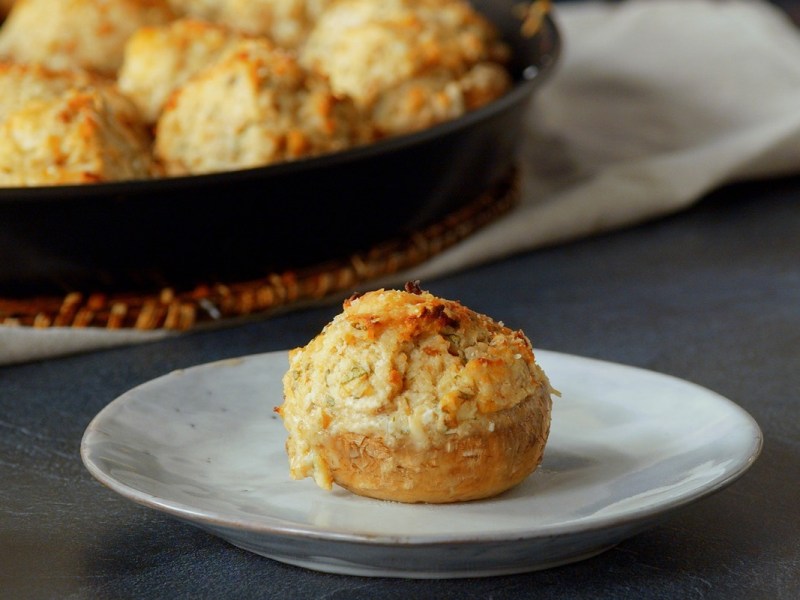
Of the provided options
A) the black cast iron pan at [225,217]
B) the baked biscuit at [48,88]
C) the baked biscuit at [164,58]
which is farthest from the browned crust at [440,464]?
the baked biscuit at [164,58]

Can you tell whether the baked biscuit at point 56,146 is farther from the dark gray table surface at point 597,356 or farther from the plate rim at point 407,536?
the plate rim at point 407,536

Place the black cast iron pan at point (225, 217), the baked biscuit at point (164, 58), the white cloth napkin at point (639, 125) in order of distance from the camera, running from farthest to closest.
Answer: the white cloth napkin at point (639, 125)
the baked biscuit at point (164, 58)
the black cast iron pan at point (225, 217)

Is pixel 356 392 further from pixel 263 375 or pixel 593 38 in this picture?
pixel 593 38

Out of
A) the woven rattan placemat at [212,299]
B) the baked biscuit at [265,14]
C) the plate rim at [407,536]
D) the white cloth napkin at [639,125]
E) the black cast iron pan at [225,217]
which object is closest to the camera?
the plate rim at [407,536]

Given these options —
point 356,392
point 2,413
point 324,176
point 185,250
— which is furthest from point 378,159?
point 356,392

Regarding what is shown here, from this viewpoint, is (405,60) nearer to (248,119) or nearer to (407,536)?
(248,119)

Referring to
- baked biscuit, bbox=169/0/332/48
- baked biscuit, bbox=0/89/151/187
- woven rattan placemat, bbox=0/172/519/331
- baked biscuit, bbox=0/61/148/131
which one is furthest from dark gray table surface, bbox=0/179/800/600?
baked biscuit, bbox=169/0/332/48
